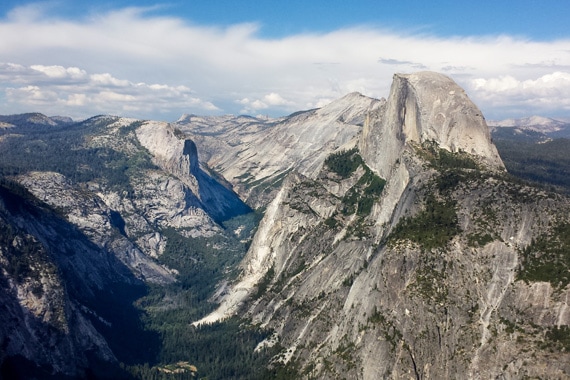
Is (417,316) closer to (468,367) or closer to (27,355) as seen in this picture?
(468,367)

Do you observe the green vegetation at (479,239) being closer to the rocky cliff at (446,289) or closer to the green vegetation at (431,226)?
the rocky cliff at (446,289)

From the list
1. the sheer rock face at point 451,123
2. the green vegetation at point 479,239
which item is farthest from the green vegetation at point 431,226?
the sheer rock face at point 451,123

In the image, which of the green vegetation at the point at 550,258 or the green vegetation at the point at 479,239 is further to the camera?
the green vegetation at the point at 479,239

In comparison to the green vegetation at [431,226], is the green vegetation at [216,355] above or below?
below

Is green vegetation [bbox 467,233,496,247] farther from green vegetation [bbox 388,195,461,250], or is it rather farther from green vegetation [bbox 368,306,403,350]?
green vegetation [bbox 368,306,403,350]

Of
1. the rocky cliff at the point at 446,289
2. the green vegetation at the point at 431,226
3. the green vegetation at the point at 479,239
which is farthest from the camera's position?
the green vegetation at the point at 431,226

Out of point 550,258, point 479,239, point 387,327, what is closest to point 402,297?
point 387,327

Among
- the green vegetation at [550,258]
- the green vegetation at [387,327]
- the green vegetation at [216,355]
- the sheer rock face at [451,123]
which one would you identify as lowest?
the green vegetation at [216,355]

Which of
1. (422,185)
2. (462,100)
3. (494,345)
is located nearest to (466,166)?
(422,185)
